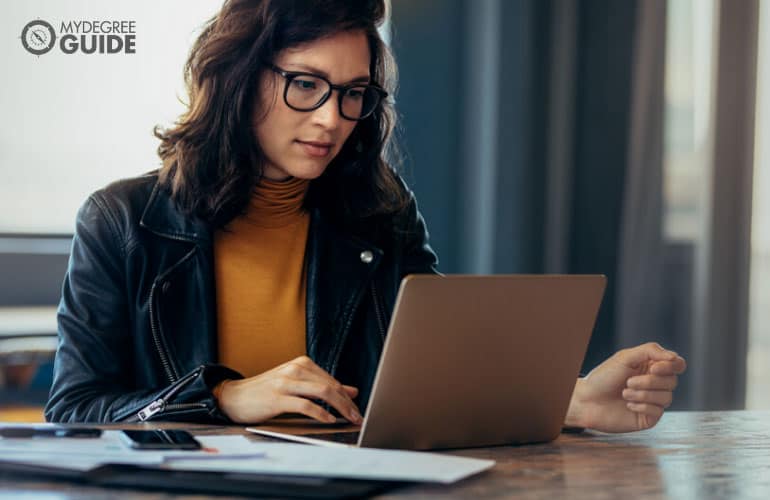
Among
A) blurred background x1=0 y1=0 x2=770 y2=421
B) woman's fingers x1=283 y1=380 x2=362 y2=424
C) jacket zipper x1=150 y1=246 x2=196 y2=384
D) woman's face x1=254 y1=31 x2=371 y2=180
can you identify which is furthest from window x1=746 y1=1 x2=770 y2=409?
woman's fingers x1=283 y1=380 x2=362 y2=424

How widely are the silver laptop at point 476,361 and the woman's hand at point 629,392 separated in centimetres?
14

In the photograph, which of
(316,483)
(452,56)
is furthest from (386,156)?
(452,56)

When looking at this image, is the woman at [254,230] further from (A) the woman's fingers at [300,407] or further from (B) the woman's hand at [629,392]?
(B) the woman's hand at [629,392]

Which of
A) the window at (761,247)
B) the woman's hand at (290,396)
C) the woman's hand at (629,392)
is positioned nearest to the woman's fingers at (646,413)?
the woman's hand at (629,392)

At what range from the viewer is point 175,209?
1754 mm

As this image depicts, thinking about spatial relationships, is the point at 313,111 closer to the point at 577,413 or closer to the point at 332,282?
the point at 332,282

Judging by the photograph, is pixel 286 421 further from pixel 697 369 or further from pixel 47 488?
pixel 697 369

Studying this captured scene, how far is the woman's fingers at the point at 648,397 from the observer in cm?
137

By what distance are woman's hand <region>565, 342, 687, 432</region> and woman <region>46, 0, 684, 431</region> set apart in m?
0.42

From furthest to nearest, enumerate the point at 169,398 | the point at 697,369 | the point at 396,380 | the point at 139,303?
the point at 697,369
the point at 139,303
the point at 169,398
the point at 396,380

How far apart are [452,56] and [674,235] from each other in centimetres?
103

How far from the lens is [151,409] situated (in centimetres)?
139

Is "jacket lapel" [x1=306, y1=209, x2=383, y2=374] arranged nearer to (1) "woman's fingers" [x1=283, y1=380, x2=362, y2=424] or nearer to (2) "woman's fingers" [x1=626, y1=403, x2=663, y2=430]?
(1) "woman's fingers" [x1=283, y1=380, x2=362, y2=424]

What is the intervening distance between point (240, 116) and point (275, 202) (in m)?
0.17
